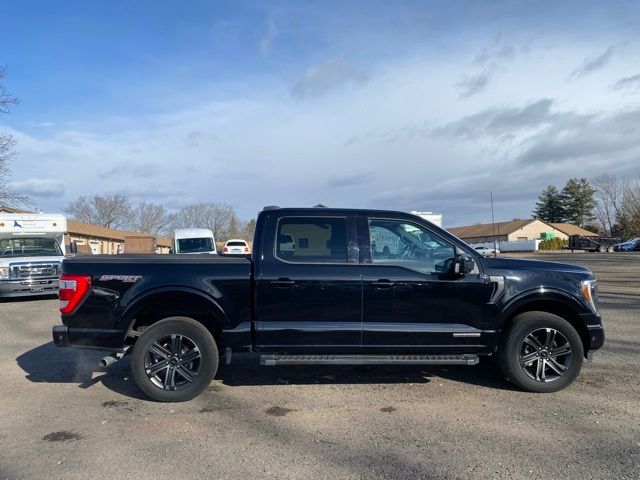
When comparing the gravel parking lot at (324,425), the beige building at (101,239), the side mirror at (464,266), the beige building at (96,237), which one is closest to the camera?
the gravel parking lot at (324,425)

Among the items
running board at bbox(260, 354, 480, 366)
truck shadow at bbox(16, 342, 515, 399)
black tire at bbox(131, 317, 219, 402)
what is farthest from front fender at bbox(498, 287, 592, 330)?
black tire at bbox(131, 317, 219, 402)

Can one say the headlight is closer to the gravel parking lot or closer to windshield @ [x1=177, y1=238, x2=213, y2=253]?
the gravel parking lot

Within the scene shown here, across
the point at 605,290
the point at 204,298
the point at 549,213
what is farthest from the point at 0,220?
the point at 549,213

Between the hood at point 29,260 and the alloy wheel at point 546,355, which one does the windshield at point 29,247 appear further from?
the alloy wheel at point 546,355

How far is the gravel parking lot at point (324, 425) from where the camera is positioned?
12.2 feet

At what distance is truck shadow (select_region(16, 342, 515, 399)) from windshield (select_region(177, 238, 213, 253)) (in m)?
14.7

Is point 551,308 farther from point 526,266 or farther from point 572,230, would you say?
point 572,230

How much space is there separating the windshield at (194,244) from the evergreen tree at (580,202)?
94.0m

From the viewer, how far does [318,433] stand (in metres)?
4.34

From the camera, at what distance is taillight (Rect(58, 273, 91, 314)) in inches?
201

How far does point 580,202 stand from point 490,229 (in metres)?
23.1

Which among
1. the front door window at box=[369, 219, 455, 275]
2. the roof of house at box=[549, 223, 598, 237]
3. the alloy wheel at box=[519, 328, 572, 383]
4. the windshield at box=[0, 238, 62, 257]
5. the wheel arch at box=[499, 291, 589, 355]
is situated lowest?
the alloy wheel at box=[519, 328, 572, 383]

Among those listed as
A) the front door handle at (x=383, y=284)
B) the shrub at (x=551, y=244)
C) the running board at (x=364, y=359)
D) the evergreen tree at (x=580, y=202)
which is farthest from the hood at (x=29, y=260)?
the evergreen tree at (x=580, y=202)

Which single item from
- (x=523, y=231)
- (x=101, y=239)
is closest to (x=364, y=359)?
(x=101, y=239)
